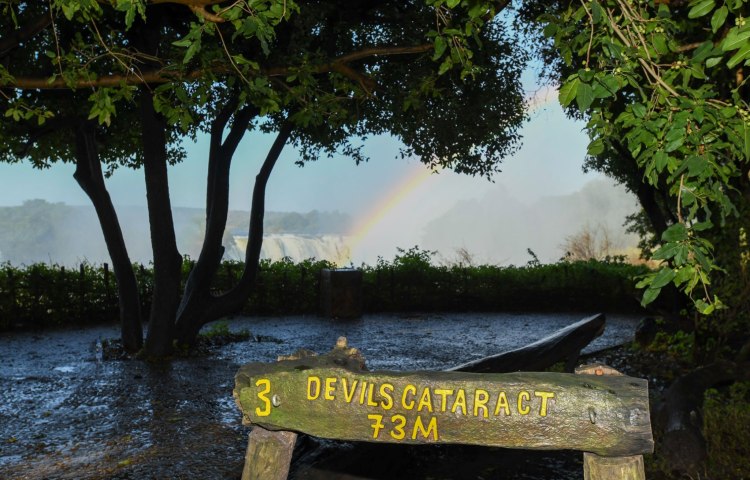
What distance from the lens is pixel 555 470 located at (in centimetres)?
687

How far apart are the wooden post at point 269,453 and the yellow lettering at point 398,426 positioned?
0.66m

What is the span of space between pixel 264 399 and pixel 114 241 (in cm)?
975

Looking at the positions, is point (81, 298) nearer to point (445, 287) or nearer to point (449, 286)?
point (445, 287)

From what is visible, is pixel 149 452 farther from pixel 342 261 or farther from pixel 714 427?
pixel 342 261

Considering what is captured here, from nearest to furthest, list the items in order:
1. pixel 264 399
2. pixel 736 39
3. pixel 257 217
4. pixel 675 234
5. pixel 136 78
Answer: pixel 736 39 → pixel 675 234 → pixel 264 399 → pixel 136 78 → pixel 257 217

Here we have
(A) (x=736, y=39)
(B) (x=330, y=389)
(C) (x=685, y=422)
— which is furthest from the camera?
(C) (x=685, y=422)

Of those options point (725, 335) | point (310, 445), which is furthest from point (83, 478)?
point (725, 335)

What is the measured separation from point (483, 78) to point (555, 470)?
8.87m

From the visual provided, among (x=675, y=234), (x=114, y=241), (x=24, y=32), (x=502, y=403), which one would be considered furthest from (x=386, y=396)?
(x=114, y=241)

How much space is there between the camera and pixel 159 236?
11.9m

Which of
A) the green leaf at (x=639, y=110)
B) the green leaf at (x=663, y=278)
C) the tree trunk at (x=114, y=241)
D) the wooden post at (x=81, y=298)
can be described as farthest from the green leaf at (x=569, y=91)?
the wooden post at (x=81, y=298)

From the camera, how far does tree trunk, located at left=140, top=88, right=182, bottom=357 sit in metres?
11.8

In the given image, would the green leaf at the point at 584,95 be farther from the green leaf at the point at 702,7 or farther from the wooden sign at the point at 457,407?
the wooden sign at the point at 457,407

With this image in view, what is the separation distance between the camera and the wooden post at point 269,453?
4.07 m
